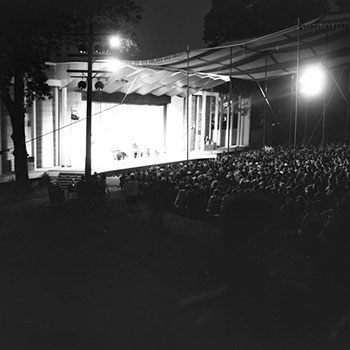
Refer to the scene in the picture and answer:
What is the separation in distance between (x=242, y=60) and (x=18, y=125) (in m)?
11.7

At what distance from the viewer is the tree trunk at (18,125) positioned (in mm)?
18500

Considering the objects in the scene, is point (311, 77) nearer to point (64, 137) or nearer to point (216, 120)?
point (216, 120)

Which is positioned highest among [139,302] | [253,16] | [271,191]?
[253,16]

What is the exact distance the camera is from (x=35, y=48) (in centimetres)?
1873

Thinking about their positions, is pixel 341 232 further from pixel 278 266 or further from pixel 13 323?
pixel 13 323

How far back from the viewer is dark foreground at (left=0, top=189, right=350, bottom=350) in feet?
20.0

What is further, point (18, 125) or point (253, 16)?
point (253, 16)

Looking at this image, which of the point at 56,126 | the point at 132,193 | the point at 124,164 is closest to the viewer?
the point at 132,193

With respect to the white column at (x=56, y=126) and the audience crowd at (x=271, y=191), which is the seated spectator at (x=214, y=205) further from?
the white column at (x=56, y=126)

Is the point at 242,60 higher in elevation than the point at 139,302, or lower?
higher

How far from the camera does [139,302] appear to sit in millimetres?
7410

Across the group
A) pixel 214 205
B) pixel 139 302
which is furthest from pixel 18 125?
pixel 139 302

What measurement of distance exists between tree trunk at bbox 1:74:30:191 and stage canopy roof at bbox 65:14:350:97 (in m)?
5.15

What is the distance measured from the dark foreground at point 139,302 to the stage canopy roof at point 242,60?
471 inches
